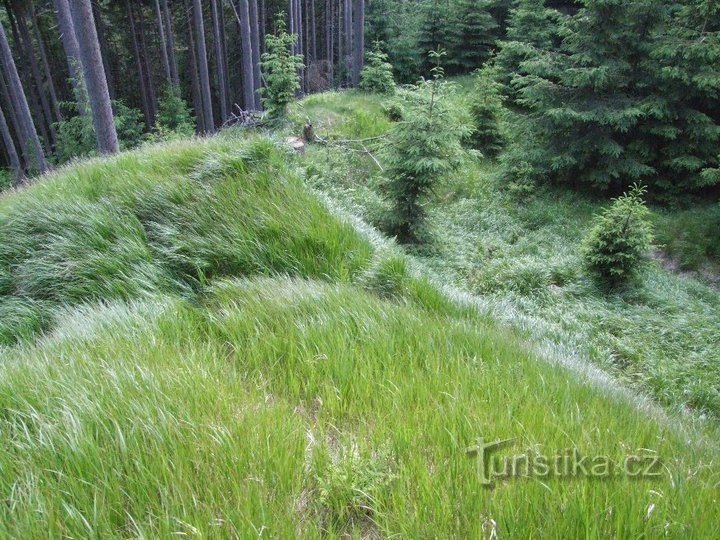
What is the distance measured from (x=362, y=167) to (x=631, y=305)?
877cm

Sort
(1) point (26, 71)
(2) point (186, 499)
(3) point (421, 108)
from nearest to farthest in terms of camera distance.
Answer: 1. (2) point (186, 499)
2. (3) point (421, 108)
3. (1) point (26, 71)

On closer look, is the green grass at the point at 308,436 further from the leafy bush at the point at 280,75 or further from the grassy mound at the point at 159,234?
the leafy bush at the point at 280,75

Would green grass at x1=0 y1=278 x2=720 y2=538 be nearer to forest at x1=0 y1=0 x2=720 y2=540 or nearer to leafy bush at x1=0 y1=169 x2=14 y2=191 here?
forest at x1=0 y1=0 x2=720 y2=540

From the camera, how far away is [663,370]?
499cm

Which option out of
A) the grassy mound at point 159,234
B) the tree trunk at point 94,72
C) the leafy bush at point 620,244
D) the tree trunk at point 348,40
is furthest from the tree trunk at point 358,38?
the grassy mound at point 159,234

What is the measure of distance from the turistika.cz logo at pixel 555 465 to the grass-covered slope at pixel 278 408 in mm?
36

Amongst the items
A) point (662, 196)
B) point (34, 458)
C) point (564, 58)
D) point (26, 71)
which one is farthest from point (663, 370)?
point (26, 71)

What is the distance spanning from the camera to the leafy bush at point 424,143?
8188mm

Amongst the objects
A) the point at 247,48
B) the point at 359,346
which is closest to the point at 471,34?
the point at 247,48

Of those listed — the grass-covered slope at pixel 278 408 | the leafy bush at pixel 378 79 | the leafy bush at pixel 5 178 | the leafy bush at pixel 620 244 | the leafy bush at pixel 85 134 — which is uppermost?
the grass-covered slope at pixel 278 408

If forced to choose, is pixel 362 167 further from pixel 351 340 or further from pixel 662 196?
pixel 351 340

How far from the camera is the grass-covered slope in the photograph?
1.56 meters

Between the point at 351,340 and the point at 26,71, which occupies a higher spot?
the point at 351,340

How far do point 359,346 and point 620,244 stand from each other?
21.8 ft
